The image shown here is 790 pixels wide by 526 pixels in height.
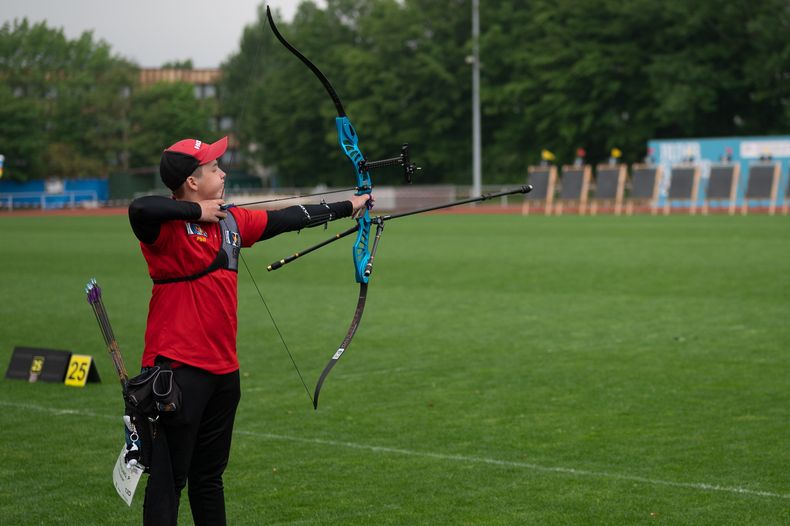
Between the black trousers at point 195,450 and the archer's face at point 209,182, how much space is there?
0.72m

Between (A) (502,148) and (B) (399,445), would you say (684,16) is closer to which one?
(A) (502,148)

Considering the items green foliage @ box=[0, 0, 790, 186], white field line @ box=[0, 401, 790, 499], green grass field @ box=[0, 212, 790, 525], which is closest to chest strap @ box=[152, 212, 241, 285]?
green grass field @ box=[0, 212, 790, 525]

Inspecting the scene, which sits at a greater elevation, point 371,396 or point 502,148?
point 371,396

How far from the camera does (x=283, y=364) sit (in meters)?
10.9

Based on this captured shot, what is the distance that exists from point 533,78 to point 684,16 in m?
9.75

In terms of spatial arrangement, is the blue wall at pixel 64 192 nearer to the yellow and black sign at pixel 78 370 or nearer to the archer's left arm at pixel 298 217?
the yellow and black sign at pixel 78 370

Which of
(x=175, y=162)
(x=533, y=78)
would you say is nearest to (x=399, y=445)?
(x=175, y=162)

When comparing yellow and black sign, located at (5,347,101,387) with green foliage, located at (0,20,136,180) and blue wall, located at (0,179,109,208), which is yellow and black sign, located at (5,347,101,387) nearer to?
green foliage, located at (0,20,136,180)

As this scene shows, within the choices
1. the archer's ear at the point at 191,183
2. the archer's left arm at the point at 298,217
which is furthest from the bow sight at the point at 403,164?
the archer's ear at the point at 191,183

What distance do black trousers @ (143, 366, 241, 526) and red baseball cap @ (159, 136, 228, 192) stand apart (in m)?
0.76

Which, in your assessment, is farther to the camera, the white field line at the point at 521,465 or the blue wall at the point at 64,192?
the blue wall at the point at 64,192

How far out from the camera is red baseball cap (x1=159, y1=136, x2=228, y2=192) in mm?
4723

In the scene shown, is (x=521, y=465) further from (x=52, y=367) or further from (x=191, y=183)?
(x=52, y=367)

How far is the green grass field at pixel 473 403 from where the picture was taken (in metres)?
6.31
